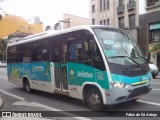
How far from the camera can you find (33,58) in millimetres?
12477

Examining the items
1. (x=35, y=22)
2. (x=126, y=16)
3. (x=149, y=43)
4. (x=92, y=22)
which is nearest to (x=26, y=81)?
(x=149, y=43)

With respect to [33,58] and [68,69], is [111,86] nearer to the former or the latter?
[68,69]

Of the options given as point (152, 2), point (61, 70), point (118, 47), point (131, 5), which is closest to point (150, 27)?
point (152, 2)

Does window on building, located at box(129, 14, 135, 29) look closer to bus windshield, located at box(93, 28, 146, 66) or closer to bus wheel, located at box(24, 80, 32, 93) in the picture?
bus wheel, located at box(24, 80, 32, 93)

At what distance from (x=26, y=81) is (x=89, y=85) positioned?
5.93m

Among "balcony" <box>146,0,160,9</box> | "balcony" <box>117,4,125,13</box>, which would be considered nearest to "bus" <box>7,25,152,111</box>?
"balcony" <box>146,0,160,9</box>

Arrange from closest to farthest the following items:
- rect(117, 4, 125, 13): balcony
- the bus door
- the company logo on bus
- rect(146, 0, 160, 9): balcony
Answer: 1. the company logo on bus
2. the bus door
3. rect(146, 0, 160, 9): balcony
4. rect(117, 4, 125, 13): balcony

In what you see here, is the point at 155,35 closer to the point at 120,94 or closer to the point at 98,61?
the point at 98,61

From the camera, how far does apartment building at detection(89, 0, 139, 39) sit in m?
33.8

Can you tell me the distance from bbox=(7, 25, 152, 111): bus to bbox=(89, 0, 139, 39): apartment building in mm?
24464

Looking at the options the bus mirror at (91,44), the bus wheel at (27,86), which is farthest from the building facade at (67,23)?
the bus mirror at (91,44)

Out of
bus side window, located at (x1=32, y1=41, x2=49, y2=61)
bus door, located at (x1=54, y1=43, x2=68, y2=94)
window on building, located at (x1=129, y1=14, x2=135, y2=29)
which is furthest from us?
window on building, located at (x1=129, y1=14, x2=135, y2=29)

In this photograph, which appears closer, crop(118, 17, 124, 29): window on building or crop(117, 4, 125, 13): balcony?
crop(117, 4, 125, 13): balcony

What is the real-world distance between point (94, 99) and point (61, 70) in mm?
2202
